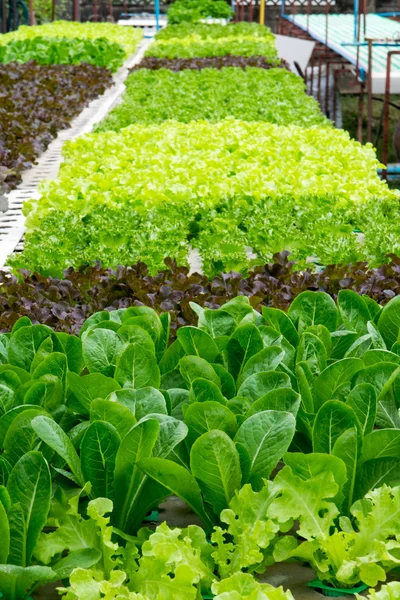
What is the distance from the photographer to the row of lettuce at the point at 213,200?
579 centimetres

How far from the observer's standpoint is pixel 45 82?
15.1 meters

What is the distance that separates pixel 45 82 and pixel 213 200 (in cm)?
913

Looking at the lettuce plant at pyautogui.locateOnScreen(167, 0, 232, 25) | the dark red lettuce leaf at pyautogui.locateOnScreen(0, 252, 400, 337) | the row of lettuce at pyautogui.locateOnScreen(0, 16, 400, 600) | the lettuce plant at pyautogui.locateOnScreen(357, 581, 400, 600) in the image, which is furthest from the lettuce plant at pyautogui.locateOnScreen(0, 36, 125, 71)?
the lettuce plant at pyautogui.locateOnScreen(357, 581, 400, 600)

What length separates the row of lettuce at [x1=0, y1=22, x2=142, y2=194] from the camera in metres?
10.4

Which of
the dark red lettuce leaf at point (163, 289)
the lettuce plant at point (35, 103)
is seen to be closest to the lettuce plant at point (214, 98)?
the lettuce plant at point (35, 103)

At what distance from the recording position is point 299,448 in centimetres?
287

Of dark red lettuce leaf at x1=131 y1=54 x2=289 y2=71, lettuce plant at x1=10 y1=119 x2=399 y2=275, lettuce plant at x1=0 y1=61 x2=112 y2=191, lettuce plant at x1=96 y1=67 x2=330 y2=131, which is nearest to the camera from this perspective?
lettuce plant at x1=10 y1=119 x2=399 y2=275

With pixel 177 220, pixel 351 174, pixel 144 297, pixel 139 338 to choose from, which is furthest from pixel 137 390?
pixel 351 174

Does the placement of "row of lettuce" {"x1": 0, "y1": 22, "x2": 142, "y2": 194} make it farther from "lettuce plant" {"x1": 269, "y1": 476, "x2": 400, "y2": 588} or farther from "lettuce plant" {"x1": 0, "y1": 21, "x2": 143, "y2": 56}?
"lettuce plant" {"x1": 269, "y1": 476, "x2": 400, "y2": 588}

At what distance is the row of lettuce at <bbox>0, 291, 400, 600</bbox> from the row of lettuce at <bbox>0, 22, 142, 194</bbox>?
6.18 meters

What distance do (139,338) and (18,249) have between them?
13.8 feet

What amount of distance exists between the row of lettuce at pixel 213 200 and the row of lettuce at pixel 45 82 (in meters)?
0.86

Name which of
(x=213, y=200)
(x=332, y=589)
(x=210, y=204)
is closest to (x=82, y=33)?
(x=213, y=200)

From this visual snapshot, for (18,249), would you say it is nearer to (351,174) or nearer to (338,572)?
(351,174)
